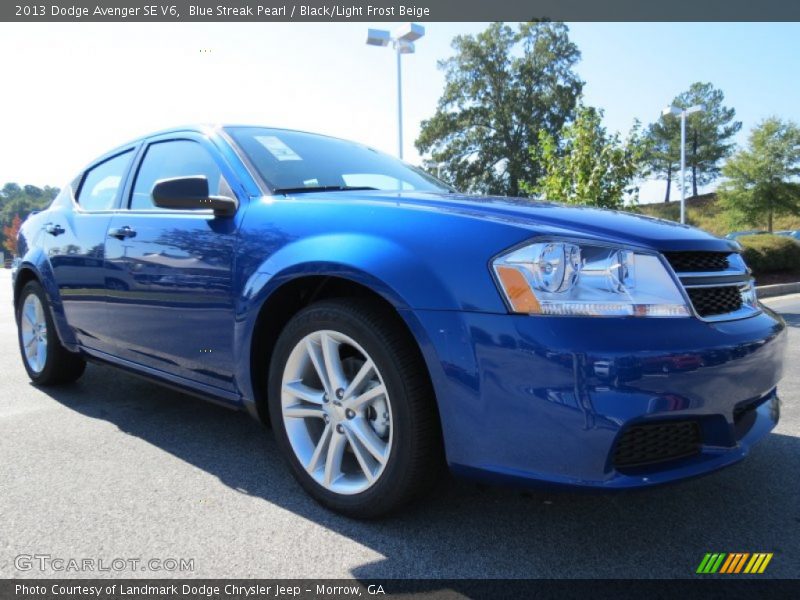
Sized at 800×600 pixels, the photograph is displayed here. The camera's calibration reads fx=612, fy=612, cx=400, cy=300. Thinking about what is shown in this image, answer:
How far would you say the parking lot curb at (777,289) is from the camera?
11969mm

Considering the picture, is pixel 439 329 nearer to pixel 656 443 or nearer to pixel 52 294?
pixel 656 443

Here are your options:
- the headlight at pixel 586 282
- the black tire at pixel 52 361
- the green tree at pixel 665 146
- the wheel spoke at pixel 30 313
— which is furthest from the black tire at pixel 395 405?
the green tree at pixel 665 146

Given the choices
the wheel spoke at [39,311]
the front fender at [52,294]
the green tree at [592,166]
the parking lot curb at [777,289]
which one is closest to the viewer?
the front fender at [52,294]

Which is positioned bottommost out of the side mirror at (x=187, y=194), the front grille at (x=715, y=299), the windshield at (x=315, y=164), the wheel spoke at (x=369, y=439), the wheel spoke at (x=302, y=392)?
the wheel spoke at (x=369, y=439)

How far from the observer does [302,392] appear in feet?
7.58

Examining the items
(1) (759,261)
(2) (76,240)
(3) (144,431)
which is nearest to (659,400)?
(3) (144,431)

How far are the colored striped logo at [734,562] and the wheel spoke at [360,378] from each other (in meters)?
1.19

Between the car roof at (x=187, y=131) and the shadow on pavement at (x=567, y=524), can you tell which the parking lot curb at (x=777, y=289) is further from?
the car roof at (x=187, y=131)

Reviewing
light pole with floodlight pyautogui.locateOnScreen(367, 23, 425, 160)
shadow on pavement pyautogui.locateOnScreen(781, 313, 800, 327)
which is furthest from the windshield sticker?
light pole with floodlight pyautogui.locateOnScreen(367, 23, 425, 160)

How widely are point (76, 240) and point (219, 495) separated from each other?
6.50ft

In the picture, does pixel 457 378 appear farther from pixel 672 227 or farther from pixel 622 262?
pixel 672 227

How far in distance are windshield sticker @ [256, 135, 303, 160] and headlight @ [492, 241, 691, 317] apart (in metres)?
1.52

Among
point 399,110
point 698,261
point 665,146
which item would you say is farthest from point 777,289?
point 665,146

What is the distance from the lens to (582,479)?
1.73 metres
